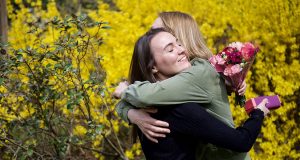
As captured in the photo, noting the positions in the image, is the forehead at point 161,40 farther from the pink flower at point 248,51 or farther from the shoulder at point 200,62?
the pink flower at point 248,51

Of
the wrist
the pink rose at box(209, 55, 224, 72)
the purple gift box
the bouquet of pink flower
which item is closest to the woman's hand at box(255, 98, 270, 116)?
the purple gift box

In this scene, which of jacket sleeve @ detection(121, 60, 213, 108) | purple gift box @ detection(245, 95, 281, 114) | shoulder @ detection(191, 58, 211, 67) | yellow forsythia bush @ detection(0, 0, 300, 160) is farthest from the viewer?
yellow forsythia bush @ detection(0, 0, 300, 160)

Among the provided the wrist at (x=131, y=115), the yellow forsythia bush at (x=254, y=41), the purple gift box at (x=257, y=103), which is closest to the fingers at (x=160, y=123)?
the wrist at (x=131, y=115)

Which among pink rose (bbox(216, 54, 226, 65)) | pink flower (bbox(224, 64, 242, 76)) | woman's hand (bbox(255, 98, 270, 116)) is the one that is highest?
pink rose (bbox(216, 54, 226, 65))

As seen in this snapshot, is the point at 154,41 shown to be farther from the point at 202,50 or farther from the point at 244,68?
the point at 244,68

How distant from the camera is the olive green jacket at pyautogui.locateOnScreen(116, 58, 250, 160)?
1.76m

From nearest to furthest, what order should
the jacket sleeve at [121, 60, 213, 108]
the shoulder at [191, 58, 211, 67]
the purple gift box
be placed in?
1. the jacket sleeve at [121, 60, 213, 108]
2. the shoulder at [191, 58, 211, 67]
3. the purple gift box

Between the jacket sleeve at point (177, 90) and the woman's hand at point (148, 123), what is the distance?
71 millimetres

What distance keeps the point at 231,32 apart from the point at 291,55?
1.09 metres

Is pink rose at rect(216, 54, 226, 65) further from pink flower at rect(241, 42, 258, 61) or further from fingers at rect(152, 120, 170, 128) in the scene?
fingers at rect(152, 120, 170, 128)

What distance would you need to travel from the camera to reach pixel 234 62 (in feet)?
6.40

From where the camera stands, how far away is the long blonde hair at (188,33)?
2.03m

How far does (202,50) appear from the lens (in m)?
2.05

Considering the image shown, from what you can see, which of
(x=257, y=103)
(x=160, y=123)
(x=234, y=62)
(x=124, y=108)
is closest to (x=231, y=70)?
(x=234, y=62)
